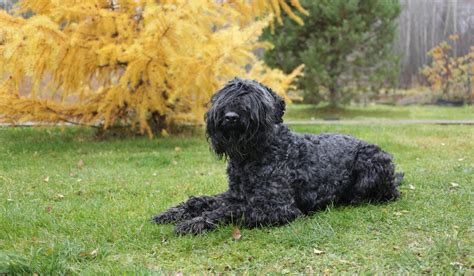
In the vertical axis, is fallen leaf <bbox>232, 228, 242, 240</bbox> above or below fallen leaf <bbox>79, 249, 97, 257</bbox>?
below

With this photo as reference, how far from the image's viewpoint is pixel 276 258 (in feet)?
10.7

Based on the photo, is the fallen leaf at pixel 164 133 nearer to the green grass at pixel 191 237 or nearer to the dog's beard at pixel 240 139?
the green grass at pixel 191 237

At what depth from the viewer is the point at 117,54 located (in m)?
7.82

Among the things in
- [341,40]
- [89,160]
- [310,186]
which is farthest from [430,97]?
[310,186]

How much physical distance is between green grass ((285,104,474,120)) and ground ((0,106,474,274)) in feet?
20.7

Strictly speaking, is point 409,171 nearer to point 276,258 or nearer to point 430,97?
point 276,258

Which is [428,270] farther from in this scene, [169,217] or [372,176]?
[169,217]

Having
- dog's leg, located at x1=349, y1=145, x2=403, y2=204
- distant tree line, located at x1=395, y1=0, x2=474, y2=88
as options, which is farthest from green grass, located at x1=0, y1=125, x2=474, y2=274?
distant tree line, located at x1=395, y1=0, x2=474, y2=88

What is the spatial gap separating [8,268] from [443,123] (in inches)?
393

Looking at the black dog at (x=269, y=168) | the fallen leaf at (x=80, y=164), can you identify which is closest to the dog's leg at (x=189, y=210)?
the black dog at (x=269, y=168)

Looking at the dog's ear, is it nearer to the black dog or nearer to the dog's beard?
the black dog

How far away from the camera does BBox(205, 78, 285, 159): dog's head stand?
3.72 metres

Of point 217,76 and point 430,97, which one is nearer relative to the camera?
point 217,76

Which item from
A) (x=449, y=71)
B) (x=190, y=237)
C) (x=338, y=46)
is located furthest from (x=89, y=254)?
(x=449, y=71)
